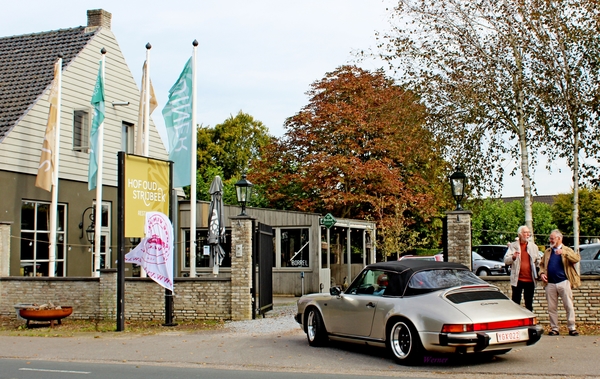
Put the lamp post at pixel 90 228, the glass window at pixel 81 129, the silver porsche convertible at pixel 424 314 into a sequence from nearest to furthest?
the silver porsche convertible at pixel 424 314
the lamp post at pixel 90 228
the glass window at pixel 81 129

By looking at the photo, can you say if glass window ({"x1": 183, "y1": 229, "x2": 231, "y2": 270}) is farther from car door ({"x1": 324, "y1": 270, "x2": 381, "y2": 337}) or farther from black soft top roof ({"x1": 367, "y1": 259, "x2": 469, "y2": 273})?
black soft top roof ({"x1": 367, "y1": 259, "x2": 469, "y2": 273})

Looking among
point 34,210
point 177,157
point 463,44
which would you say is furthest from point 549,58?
point 34,210

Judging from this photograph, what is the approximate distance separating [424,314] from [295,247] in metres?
16.2

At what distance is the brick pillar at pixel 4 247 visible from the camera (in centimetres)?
1831

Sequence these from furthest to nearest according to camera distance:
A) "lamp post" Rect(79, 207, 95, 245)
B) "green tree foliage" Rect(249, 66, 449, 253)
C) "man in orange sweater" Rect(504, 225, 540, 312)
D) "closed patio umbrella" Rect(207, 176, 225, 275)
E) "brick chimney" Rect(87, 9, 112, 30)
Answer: "green tree foliage" Rect(249, 66, 449, 253)
"brick chimney" Rect(87, 9, 112, 30)
"lamp post" Rect(79, 207, 95, 245)
"closed patio umbrella" Rect(207, 176, 225, 275)
"man in orange sweater" Rect(504, 225, 540, 312)

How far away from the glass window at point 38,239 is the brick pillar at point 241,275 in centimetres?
819

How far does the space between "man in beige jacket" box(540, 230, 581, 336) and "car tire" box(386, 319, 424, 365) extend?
3.79 meters

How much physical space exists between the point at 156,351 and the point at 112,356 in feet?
2.52

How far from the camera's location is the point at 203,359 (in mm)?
10945

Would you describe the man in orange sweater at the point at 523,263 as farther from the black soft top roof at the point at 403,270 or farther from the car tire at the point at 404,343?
the car tire at the point at 404,343

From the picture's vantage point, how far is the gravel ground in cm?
1443

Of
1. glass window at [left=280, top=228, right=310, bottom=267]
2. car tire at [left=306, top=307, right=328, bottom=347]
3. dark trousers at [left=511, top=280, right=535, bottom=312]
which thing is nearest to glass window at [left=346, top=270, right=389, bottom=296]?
car tire at [left=306, top=307, right=328, bottom=347]

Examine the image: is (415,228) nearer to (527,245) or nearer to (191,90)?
(191,90)

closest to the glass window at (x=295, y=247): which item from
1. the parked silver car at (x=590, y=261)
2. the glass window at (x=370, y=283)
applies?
A: the parked silver car at (x=590, y=261)
